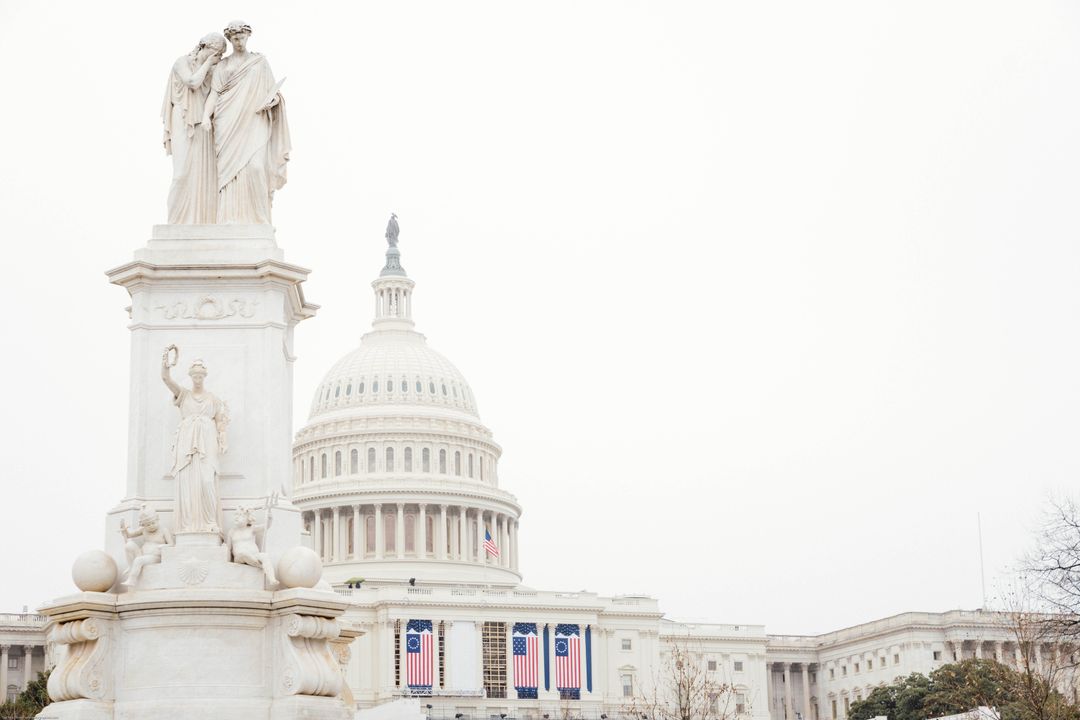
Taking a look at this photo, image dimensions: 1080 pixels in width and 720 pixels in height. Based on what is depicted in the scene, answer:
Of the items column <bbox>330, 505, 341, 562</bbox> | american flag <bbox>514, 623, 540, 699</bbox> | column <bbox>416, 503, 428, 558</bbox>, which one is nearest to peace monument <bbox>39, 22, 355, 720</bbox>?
american flag <bbox>514, 623, 540, 699</bbox>

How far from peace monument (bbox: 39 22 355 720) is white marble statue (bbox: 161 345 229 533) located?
0.02 metres

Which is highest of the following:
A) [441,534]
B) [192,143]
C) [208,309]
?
[441,534]

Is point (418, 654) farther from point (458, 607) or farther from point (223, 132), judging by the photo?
point (223, 132)

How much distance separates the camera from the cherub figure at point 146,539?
2025cm

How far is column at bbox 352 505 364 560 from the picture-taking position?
170575 millimetres

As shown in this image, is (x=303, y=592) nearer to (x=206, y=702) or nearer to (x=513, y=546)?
(x=206, y=702)

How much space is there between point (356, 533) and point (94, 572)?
15269cm

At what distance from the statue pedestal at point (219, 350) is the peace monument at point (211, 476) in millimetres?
20

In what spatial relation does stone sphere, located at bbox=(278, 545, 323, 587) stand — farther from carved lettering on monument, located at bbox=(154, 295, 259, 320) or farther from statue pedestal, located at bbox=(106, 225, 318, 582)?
carved lettering on monument, located at bbox=(154, 295, 259, 320)

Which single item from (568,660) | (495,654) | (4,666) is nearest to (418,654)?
(495,654)

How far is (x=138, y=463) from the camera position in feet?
69.4

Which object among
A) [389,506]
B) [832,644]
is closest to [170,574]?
[389,506]

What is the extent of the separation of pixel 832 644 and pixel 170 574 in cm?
17178

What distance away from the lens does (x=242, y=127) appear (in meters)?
22.2
